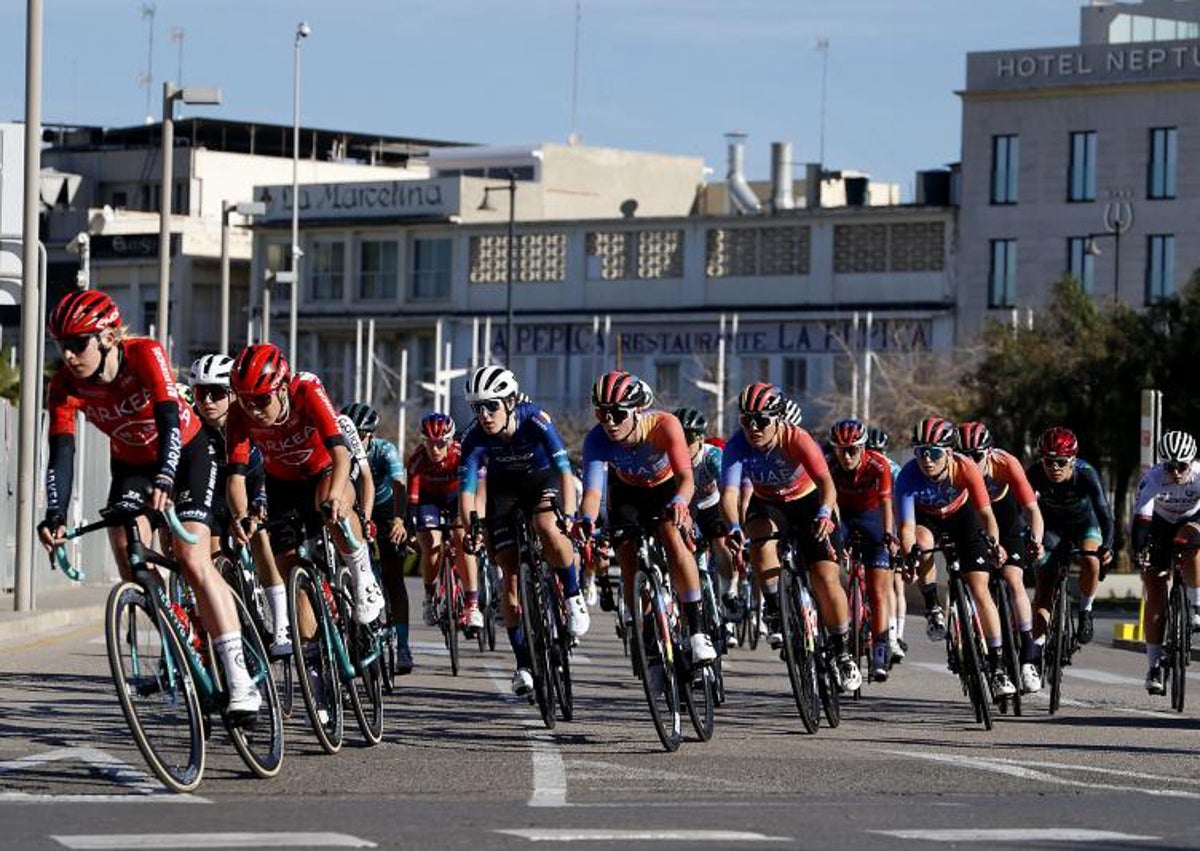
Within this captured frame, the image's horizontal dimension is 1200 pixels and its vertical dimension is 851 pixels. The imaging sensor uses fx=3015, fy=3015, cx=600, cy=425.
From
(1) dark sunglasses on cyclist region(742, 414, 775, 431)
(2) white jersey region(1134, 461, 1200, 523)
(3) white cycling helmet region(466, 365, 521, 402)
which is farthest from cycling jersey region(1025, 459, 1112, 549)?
(3) white cycling helmet region(466, 365, 521, 402)

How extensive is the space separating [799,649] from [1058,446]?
165 inches

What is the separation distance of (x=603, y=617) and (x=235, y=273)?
83152 millimetres

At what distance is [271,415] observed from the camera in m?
14.6

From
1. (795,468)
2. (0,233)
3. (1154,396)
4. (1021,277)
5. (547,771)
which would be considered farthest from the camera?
(1021,277)

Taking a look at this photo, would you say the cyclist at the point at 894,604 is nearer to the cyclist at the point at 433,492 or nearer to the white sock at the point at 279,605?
the cyclist at the point at 433,492

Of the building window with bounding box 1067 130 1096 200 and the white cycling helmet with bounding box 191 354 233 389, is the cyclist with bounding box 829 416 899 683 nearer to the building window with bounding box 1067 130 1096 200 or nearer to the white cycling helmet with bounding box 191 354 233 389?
the white cycling helmet with bounding box 191 354 233 389

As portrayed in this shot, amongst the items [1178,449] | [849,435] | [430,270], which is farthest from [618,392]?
[430,270]

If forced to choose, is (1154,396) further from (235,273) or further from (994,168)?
(235,273)

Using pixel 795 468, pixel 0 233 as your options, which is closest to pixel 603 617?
pixel 0 233

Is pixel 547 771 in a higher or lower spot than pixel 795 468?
lower

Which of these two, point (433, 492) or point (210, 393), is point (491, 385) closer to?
point (210, 393)

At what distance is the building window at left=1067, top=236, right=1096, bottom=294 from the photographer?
88.9 metres

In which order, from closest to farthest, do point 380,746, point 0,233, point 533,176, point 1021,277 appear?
point 380,746, point 0,233, point 1021,277, point 533,176

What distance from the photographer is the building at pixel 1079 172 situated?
289 feet
